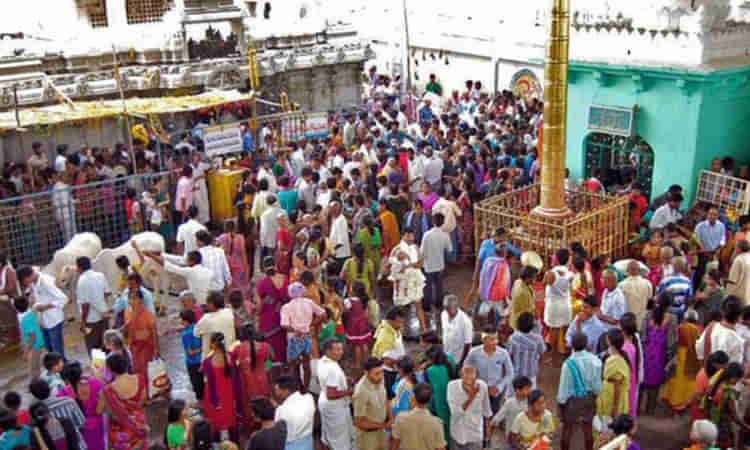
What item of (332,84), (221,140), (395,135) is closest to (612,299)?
(221,140)

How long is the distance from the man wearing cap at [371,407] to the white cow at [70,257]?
16.4 ft

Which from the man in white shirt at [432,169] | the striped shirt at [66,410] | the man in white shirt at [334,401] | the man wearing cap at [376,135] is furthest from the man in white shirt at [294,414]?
the man wearing cap at [376,135]

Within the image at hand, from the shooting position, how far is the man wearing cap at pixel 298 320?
7578 mm

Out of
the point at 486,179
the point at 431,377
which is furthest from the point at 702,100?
the point at 431,377

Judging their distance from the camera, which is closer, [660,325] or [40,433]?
[40,433]

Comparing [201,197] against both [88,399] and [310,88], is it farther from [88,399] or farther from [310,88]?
[310,88]

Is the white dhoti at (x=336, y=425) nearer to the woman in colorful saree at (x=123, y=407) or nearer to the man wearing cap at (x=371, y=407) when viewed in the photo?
the man wearing cap at (x=371, y=407)

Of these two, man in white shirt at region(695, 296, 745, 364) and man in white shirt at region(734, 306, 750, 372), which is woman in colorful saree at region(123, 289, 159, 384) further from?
man in white shirt at region(734, 306, 750, 372)

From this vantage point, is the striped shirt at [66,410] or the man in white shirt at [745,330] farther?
the man in white shirt at [745,330]

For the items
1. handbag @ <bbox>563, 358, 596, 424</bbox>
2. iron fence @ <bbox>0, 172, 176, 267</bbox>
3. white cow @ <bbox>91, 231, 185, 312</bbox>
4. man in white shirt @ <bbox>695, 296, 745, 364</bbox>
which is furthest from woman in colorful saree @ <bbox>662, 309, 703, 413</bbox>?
iron fence @ <bbox>0, 172, 176, 267</bbox>

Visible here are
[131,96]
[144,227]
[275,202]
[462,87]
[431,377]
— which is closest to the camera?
[431,377]

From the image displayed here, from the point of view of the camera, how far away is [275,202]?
35.9ft

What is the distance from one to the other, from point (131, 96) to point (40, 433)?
44.6 ft

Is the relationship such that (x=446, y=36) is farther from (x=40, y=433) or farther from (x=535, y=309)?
(x=40, y=433)
